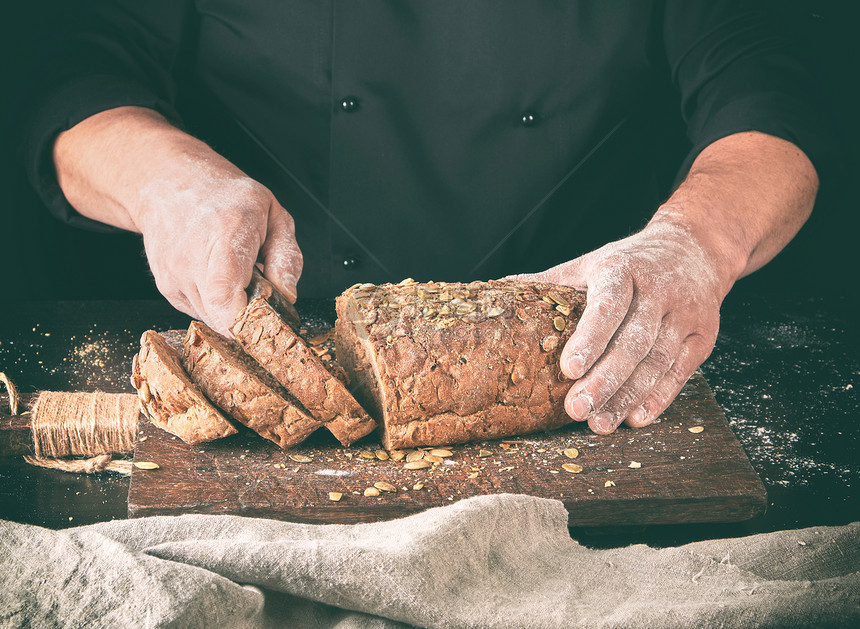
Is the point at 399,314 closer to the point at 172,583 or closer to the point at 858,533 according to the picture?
the point at 172,583

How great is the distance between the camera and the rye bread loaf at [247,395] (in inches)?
80.6

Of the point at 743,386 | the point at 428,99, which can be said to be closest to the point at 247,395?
the point at 428,99

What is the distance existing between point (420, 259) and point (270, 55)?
1.07 metres

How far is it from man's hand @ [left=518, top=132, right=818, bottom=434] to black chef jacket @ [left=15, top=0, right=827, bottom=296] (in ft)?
0.84

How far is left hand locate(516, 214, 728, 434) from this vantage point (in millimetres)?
2096

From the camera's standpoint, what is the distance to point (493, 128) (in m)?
3.14

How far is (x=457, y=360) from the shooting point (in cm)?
211

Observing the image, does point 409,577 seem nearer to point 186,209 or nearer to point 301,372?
point 301,372

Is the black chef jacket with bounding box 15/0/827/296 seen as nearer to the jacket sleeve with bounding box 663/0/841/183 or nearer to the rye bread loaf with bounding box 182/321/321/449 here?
the jacket sleeve with bounding box 663/0/841/183

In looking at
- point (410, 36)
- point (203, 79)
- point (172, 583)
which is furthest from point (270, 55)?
point (172, 583)

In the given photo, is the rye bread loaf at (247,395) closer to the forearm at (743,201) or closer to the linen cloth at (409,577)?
the linen cloth at (409,577)

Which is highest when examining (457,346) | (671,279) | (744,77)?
(744,77)

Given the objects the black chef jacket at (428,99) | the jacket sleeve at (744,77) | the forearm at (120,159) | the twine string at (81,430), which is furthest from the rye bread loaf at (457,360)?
the jacket sleeve at (744,77)

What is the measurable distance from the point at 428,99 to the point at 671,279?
1.37m
